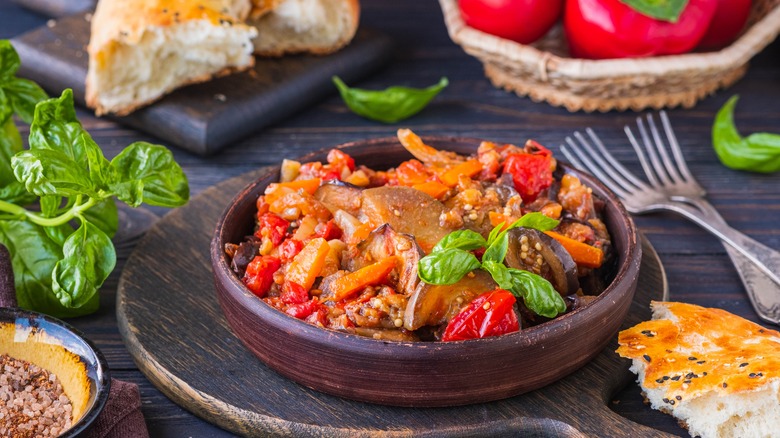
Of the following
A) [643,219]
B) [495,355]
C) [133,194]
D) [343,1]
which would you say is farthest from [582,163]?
[133,194]

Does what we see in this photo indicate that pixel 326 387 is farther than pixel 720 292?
No

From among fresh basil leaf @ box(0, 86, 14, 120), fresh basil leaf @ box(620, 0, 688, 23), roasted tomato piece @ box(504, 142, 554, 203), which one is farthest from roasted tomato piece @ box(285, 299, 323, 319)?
fresh basil leaf @ box(620, 0, 688, 23)

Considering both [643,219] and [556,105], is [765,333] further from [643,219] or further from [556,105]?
[556,105]

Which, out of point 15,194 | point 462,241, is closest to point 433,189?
point 462,241

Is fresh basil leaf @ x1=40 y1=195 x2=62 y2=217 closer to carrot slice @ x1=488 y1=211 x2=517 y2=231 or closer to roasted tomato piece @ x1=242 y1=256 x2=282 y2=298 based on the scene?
roasted tomato piece @ x1=242 y1=256 x2=282 y2=298

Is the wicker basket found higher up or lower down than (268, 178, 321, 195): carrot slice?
lower down

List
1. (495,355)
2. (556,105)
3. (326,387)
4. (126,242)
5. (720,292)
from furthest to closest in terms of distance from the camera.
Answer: (556,105) → (126,242) → (720,292) → (326,387) → (495,355)

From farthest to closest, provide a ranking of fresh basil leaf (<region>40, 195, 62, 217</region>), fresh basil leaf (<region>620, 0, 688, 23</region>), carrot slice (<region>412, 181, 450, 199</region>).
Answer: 1. fresh basil leaf (<region>620, 0, 688, 23</region>)
2. carrot slice (<region>412, 181, 450, 199</region>)
3. fresh basil leaf (<region>40, 195, 62, 217</region>)

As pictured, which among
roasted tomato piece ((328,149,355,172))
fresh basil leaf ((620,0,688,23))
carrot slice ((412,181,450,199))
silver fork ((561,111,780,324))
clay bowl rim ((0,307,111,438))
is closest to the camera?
clay bowl rim ((0,307,111,438))
